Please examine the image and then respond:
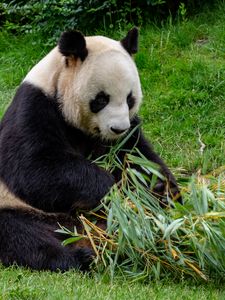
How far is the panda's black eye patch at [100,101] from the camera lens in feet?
20.5

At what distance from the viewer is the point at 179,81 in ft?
31.6

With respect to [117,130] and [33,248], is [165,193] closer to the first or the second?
[117,130]

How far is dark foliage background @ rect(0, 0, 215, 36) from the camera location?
34.8 feet

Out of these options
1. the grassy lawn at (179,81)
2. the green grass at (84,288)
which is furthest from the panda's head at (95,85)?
the grassy lawn at (179,81)

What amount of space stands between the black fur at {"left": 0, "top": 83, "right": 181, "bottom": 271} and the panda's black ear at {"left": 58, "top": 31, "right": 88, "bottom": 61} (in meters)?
0.39

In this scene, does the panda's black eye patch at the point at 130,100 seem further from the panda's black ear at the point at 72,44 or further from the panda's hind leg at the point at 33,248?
the panda's hind leg at the point at 33,248

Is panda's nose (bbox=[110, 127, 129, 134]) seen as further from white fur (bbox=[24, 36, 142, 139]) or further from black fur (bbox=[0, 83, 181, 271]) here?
black fur (bbox=[0, 83, 181, 271])

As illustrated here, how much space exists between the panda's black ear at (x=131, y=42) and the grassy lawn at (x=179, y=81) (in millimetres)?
1304

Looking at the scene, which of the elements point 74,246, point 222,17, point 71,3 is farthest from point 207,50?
point 74,246

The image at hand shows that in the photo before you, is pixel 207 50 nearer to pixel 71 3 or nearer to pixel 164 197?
pixel 71 3

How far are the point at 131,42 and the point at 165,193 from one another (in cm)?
134

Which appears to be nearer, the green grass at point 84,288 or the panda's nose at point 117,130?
the green grass at point 84,288

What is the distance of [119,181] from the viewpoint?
6.37 m

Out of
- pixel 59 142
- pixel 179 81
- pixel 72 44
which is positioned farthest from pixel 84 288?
pixel 179 81
